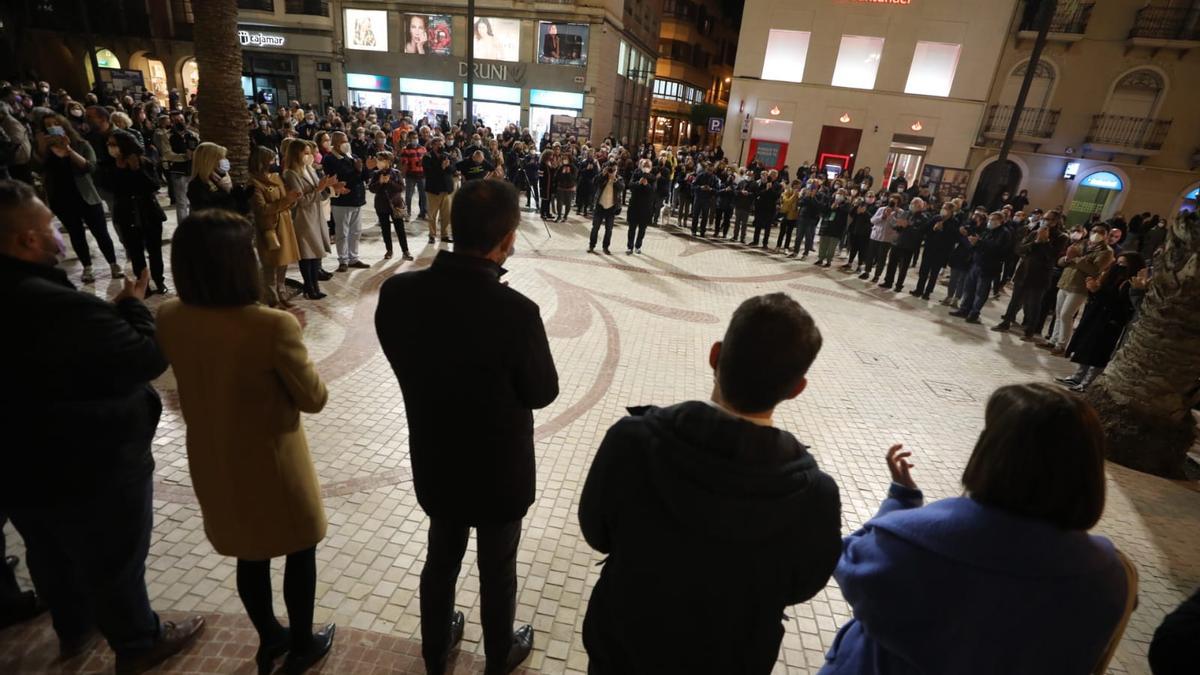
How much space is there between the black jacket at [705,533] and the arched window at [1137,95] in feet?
90.1

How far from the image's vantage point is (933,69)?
877 inches

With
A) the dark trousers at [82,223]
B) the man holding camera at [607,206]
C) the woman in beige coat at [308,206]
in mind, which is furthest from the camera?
the man holding camera at [607,206]

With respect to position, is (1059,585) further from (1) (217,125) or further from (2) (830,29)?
(2) (830,29)

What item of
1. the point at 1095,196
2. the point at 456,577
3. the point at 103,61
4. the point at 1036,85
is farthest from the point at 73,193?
the point at 103,61

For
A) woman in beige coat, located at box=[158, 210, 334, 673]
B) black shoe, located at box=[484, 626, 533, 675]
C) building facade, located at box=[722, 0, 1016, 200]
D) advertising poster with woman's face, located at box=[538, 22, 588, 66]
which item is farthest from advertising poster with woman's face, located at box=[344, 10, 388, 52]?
black shoe, located at box=[484, 626, 533, 675]

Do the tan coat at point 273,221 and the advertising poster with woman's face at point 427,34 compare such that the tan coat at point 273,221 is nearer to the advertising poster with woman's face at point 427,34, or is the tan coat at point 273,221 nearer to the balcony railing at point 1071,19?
the balcony railing at point 1071,19

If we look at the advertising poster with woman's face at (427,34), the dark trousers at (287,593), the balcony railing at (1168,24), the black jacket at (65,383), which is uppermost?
the balcony railing at (1168,24)

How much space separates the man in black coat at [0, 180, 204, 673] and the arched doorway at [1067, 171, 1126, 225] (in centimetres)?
2783

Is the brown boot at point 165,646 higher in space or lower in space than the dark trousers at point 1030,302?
lower

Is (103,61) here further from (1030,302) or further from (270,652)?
(1030,302)

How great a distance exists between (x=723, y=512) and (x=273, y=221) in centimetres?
672

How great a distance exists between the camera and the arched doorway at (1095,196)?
829 inches

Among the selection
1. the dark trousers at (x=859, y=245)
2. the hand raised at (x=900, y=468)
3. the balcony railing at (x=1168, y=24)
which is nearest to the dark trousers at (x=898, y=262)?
the dark trousers at (x=859, y=245)

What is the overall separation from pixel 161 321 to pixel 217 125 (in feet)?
26.5
